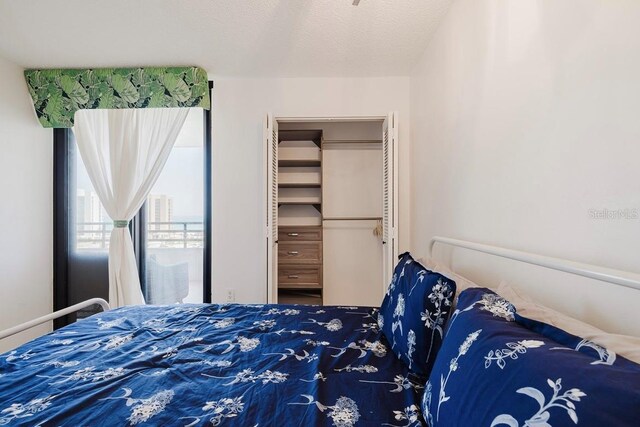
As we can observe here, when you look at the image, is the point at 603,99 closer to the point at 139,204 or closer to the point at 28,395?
the point at 28,395

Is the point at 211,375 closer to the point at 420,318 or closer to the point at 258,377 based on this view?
the point at 258,377

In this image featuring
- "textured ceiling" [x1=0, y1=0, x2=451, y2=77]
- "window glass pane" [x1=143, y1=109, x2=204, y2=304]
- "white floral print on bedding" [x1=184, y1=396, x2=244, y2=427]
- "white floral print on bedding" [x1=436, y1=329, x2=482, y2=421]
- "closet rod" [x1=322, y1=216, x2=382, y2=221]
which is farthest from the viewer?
"closet rod" [x1=322, y1=216, x2=382, y2=221]

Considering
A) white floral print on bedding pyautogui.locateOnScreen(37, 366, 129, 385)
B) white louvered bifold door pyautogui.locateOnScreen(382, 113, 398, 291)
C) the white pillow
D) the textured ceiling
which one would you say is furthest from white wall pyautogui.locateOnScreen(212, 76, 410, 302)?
the white pillow

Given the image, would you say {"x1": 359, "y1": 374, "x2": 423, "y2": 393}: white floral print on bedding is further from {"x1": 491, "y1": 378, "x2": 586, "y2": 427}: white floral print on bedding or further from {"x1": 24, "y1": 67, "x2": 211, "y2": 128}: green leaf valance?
{"x1": 24, "y1": 67, "x2": 211, "y2": 128}: green leaf valance

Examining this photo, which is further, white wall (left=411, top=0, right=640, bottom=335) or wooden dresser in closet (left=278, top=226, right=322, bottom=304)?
wooden dresser in closet (left=278, top=226, right=322, bottom=304)

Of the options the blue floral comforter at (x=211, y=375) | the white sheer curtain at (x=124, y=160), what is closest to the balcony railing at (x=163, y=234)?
the white sheer curtain at (x=124, y=160)

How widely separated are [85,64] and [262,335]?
2979 millimetres

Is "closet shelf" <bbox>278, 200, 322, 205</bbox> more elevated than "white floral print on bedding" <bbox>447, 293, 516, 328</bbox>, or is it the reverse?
"closet shelf" <bbox>278, 200, 322, 205</bbox>

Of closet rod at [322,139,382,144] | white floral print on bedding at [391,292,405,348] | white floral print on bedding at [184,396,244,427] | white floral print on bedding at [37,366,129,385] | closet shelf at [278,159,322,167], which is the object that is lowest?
white floral print on bedding at [37,366,129,385]

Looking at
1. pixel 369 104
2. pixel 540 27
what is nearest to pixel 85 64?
pixel 369 104

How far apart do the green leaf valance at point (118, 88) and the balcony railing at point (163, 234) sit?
1163 millimetres

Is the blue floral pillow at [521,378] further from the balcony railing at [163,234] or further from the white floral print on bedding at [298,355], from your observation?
the balcony railing at [163,234]

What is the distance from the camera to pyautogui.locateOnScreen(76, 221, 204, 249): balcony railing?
281 cm

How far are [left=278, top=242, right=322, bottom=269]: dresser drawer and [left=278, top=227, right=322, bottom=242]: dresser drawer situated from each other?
0.05 metres
